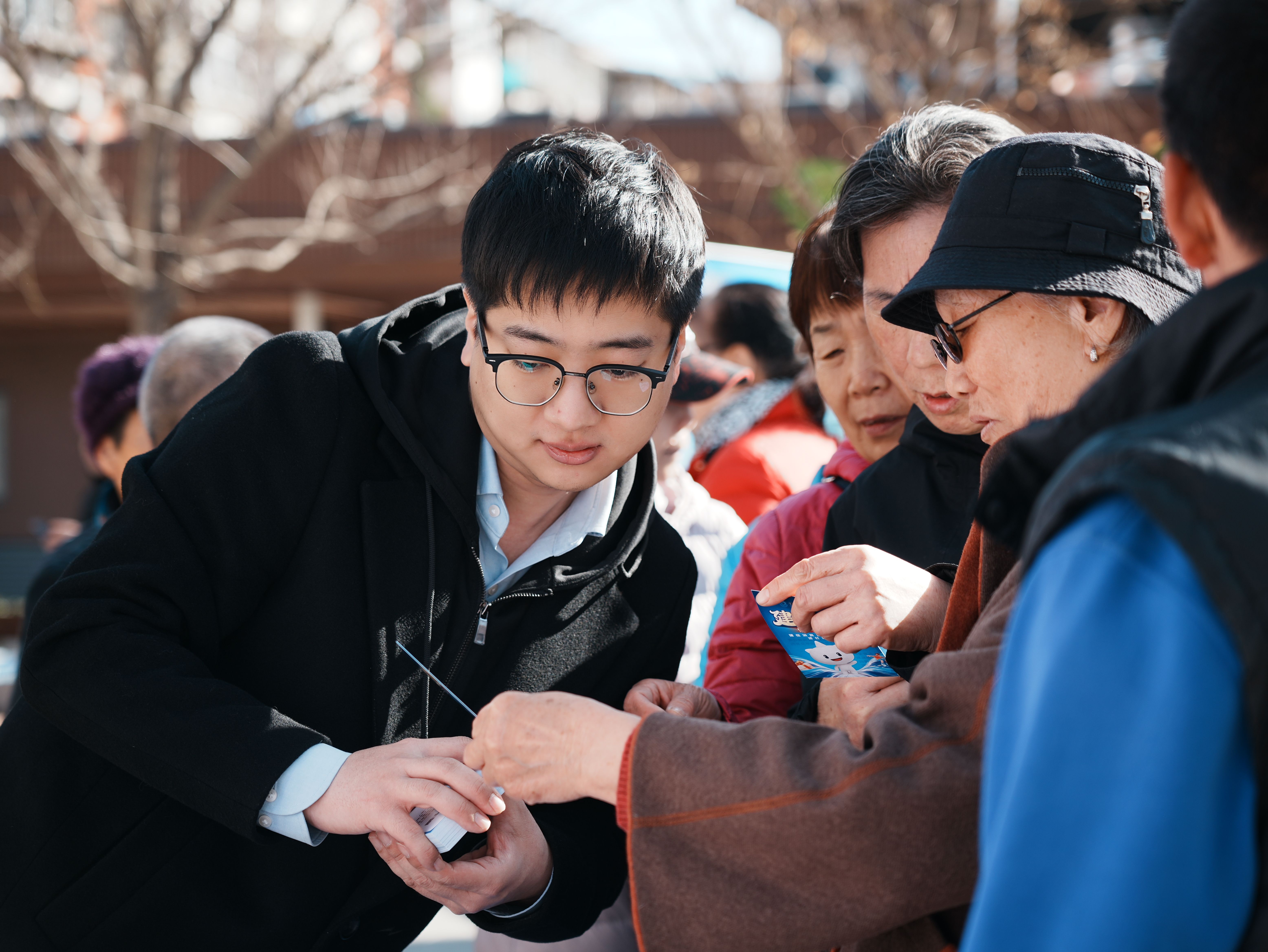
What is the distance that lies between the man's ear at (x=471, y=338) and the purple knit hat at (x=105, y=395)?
79.9 inches

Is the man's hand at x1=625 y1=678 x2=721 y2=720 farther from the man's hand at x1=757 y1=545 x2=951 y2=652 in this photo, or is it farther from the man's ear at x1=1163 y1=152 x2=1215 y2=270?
the man's ear at x1=1163 y1=152 x2=1215 y2=270

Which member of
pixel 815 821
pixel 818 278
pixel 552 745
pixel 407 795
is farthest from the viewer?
pixel 818 278

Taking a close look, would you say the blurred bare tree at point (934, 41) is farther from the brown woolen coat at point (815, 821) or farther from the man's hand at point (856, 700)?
the brown woolen coat at point (815, 821)

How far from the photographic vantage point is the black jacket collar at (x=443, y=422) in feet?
6.52

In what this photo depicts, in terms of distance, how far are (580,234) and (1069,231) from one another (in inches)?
30.5

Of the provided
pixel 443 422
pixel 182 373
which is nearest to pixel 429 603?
pixel 443 422

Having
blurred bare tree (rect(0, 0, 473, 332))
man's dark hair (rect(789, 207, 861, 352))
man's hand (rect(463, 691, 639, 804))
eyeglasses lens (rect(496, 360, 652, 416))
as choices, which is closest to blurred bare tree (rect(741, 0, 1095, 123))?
blurred bare tree (rect(0, 0, 473, 332))

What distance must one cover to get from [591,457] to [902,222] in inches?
28.0

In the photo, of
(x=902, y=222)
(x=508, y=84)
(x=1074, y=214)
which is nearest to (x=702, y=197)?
(x=902, y=222)

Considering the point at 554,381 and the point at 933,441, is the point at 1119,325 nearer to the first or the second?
the point at 933,441

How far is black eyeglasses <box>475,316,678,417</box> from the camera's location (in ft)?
6.31

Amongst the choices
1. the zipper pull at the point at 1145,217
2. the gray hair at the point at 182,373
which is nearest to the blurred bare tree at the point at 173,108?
the gray hair at the point at 182,373

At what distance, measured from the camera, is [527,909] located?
1907 mm

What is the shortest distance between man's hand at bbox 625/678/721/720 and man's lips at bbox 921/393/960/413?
0.64 m
